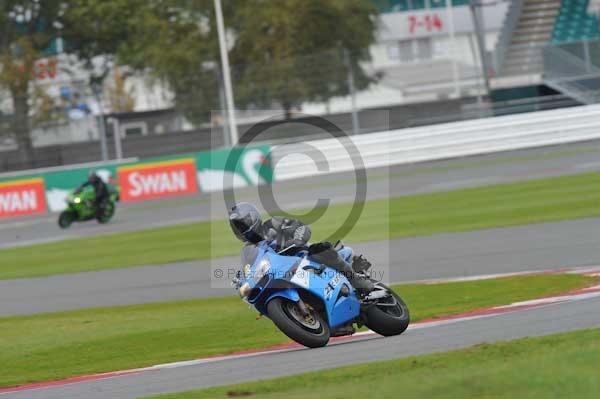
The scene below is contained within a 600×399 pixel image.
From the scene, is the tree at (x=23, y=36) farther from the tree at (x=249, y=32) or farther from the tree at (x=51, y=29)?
the tree at (x=249, y=32)

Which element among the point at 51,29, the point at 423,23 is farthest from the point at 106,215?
the point at 423,23

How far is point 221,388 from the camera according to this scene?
25.7 ft

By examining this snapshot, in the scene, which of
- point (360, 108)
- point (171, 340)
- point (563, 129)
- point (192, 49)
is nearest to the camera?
point (171, 340)

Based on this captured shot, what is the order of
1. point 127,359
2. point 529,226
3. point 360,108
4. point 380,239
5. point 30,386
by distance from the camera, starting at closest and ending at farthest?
point 30,386 → point 127,359 → point 529,226 → point 380,239 → point 360,108

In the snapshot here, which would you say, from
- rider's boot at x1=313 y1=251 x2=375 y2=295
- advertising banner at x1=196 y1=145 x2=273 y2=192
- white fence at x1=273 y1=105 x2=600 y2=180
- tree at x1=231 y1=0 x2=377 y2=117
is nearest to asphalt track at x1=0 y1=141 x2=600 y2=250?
white fence at x1=273 y1=105 x2=600 y2=180

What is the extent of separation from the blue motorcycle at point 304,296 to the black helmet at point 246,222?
9 centimetres

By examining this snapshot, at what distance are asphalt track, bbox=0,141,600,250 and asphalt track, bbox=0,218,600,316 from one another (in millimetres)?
8071

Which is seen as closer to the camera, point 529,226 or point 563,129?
point 529,226

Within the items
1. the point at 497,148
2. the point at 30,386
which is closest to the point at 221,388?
the point at 30,386

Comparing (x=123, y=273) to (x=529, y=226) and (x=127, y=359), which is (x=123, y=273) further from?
(x=127, y=359)

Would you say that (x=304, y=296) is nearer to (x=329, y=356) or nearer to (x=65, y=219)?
(x=329, y=356)

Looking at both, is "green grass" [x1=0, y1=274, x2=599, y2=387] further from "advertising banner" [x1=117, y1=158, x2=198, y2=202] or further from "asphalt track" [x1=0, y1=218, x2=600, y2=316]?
"advertising banner" [x1=117, y1=158, x2=198, y2=202]

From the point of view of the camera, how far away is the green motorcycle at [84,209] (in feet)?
95.2

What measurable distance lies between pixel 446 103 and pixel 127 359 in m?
27.8
